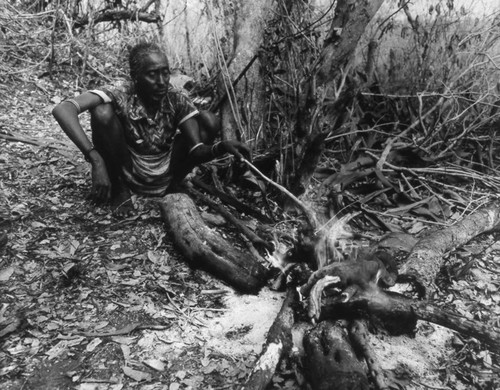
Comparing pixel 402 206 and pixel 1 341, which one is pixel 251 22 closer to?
pixel 402 206

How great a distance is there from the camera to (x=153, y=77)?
266 cm

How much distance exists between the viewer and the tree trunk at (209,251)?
2416 millimetres

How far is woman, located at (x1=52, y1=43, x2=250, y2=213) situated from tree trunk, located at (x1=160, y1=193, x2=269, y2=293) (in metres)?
0.44

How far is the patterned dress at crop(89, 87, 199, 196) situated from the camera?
9.27 feet

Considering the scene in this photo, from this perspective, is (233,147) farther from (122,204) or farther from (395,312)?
(395,312)

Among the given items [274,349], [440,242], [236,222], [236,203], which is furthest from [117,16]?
[274,349]

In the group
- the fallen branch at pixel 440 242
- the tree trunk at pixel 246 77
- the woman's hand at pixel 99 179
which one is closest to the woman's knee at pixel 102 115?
the woman's hand at pixel 99 179

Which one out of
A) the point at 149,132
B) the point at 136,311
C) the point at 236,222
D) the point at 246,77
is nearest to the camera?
the point at 136,311

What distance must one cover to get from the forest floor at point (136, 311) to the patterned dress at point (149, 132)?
19 cm

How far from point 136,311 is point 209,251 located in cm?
52

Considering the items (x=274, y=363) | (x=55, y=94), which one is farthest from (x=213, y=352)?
(x=55, y=94)

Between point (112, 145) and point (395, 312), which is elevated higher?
point (112, 145)

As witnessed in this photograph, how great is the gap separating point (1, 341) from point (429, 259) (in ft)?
7.42

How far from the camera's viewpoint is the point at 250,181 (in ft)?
11.2
